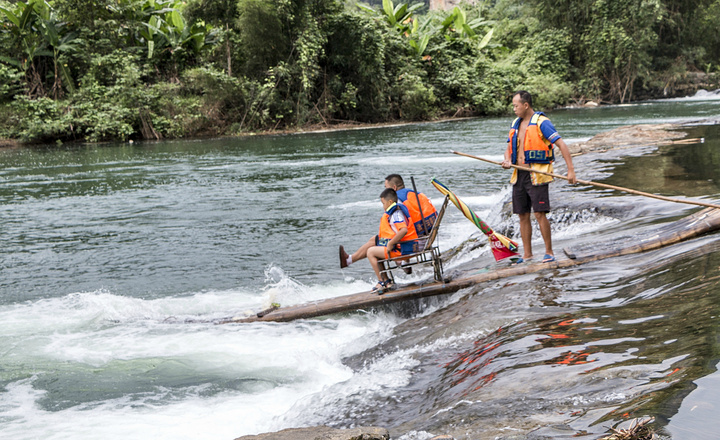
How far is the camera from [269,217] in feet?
42.1

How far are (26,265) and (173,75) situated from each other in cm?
2561

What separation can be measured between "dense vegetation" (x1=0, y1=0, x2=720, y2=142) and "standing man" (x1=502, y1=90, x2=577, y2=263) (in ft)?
83.4

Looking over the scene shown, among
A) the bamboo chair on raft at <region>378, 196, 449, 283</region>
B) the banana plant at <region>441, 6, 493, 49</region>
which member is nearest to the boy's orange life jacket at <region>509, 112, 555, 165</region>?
the bamboo chair on raft at <region>378, 196, 449, 283</region>

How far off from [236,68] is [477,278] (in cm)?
2946

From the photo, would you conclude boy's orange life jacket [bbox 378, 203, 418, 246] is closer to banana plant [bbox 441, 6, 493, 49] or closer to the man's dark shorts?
the man's dark shorts

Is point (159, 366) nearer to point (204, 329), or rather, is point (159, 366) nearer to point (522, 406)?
point (204, 329)

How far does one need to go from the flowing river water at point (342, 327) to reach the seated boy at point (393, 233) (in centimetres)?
58

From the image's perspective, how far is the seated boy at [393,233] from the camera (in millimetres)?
6801

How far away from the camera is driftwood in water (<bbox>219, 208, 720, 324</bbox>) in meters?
6.30

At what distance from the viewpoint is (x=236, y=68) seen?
3353 centimetres

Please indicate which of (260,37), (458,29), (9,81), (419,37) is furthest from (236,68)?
(458,29)

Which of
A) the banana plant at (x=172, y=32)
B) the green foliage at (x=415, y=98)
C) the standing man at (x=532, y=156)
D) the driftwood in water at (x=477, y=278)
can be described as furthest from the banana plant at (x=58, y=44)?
the standing man at (x=532, y=156)

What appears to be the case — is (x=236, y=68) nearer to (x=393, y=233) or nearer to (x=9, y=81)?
(x=9, y=81)

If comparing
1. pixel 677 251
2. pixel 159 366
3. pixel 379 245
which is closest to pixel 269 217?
pixel 379 245
